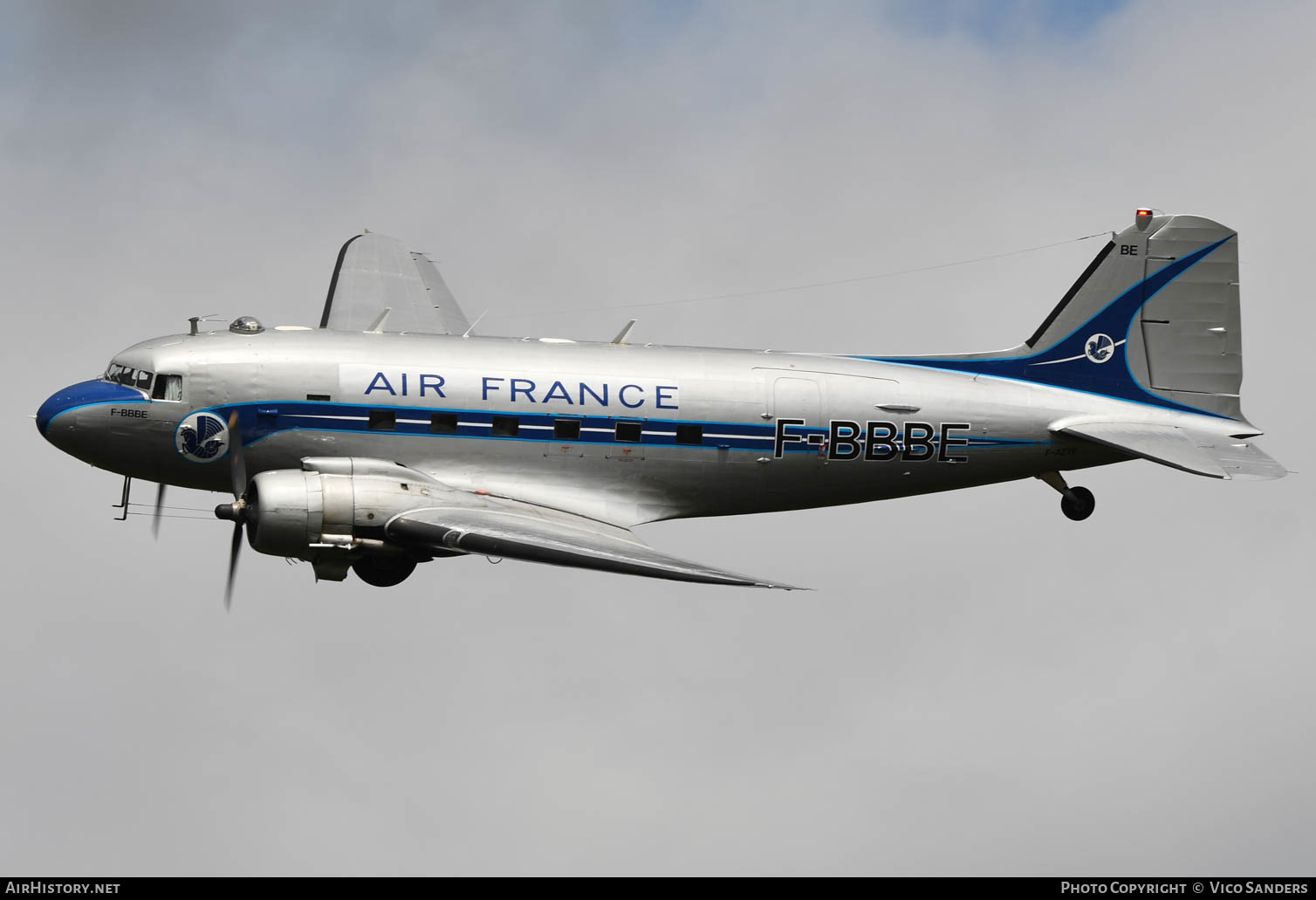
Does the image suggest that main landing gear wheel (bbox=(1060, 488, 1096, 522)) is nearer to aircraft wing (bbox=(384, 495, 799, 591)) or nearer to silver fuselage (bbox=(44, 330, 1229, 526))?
silver fuselage (bbox=(44, 330, 1229, 526))

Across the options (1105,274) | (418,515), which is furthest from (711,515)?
(1105,274)

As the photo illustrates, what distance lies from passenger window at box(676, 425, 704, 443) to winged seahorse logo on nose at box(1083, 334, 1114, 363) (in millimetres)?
5985

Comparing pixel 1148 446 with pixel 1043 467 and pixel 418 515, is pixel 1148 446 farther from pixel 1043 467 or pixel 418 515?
pixel 418 515

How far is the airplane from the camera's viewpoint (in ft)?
75.5

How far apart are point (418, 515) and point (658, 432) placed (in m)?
3.76

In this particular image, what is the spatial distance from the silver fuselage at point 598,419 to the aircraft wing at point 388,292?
347cm

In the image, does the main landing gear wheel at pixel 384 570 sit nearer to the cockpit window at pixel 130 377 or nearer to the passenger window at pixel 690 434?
the cockpit window at pixel 130 377

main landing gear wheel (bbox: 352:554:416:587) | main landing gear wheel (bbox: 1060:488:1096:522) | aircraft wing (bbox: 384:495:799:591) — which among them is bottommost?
main landing gear wheel (bbox: 352:554:416:587)

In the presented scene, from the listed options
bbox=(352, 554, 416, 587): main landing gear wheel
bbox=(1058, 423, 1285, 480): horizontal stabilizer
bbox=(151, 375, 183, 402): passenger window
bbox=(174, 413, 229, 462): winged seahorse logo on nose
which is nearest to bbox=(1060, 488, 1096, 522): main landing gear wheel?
bbox=(1058, 423, 1285, 480): horizontal stabilizer

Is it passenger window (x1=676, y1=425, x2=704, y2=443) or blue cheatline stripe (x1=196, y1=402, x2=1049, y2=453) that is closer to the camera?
blue cheatline stripe (x1=196, y1=402, x2=1049, y2=453)

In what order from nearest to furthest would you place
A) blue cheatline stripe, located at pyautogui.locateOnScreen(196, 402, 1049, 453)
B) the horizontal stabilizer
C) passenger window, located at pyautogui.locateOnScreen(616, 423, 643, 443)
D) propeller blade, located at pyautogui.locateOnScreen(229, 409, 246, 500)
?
propeller blade, located at pyautogui.locateOnScreen(229, 409, 246, 500), blue cheatline stripe, located at pyautogui.locateOnScreen(196, 402, 1049, 453), passenger window, located at pyautogui.locateOnScreen(616, 423, 643, 443), the horizontal stabilizer

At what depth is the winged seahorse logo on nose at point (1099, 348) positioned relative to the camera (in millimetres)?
27062

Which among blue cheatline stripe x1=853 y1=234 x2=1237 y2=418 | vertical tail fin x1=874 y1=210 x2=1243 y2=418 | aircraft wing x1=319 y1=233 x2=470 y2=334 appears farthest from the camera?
aircraft wing x1=319 y1=233 x2=470 y2=334

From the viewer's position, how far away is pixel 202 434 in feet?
79.2
